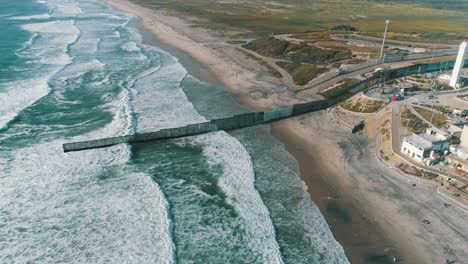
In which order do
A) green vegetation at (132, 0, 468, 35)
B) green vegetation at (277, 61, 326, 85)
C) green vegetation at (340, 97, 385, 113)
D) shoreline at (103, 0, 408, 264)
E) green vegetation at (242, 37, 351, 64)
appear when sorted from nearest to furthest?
shoreline at (103, 0, 408, 264) < green vegetation at (340, 97, 385, 113) < green vegetation at (277, 61, 326, 85) < green vegetation at (242, 37, 351, 64) < green vegetation at (132, 0, 468, 35)

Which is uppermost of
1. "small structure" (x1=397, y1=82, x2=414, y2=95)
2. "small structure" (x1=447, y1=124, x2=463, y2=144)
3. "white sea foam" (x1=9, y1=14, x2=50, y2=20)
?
"white sea foam" (x1=9, y1=14, x2=50, y2=20)

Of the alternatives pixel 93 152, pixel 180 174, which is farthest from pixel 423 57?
pixel 93 152

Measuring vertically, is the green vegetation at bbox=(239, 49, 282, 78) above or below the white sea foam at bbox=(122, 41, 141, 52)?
below

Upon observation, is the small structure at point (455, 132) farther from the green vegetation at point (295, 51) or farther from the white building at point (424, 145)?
the green vegetation at point (295, 51)

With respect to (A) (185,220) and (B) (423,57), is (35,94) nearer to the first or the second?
(A) (185,220)

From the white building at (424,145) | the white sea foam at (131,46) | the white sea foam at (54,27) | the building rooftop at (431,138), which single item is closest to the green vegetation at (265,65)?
the white sea foam at (131,46)

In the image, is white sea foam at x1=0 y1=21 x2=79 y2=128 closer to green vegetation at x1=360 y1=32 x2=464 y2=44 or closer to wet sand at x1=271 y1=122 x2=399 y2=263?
wet sand at x1=271 y1=122 x2=399 y2=263

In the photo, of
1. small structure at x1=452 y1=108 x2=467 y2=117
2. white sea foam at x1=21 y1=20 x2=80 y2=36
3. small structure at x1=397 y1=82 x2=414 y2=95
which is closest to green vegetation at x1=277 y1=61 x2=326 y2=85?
small structure at x1=397 y1=82 x2=414 y2=95

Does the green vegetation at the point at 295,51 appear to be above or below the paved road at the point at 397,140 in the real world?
above
